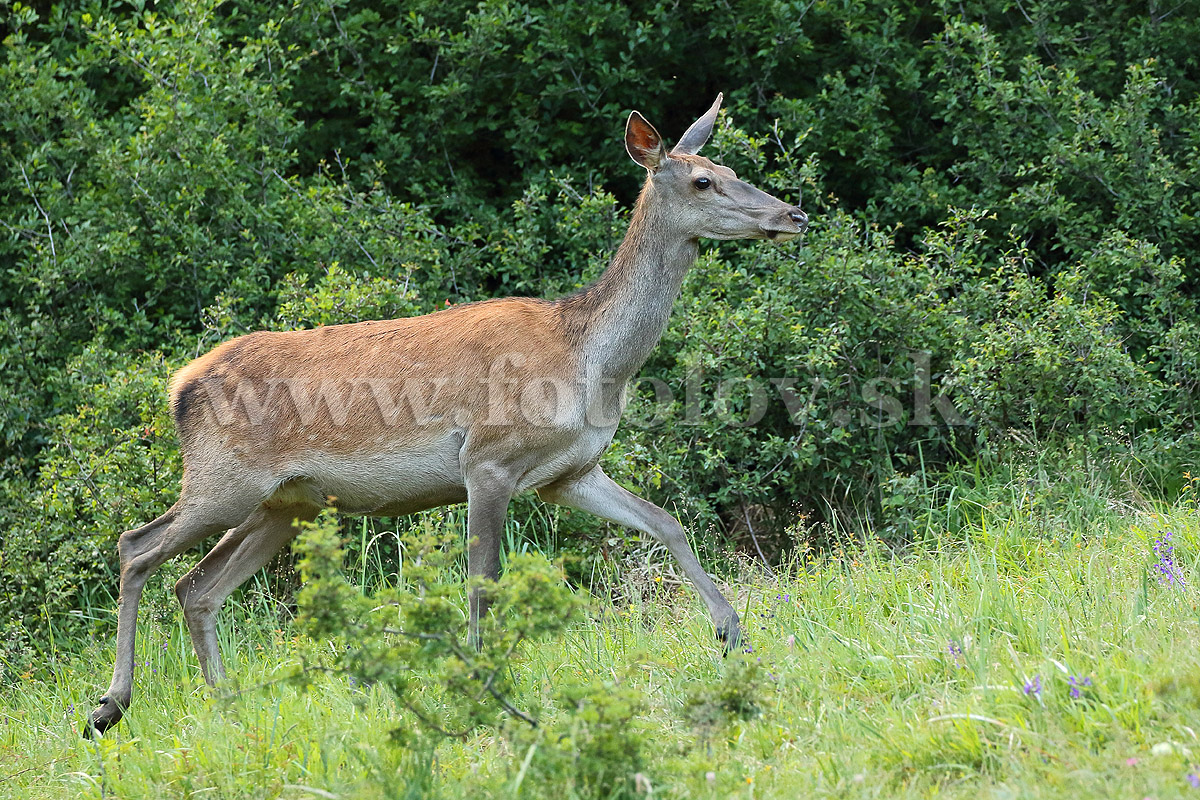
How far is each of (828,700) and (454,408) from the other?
2281 millimetres

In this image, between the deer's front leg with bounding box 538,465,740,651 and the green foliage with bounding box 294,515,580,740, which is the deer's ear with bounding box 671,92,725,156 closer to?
the deer's front leg with bounding box 538,465,740,651

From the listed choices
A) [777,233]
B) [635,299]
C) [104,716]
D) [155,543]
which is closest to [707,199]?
[777,233]

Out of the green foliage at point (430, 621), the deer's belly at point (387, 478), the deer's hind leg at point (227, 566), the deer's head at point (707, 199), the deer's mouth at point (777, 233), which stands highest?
the deer's head at point (707, 199)

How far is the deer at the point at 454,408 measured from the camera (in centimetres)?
583

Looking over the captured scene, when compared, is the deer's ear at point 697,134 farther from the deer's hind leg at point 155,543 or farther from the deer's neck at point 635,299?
the deer's hind leg at point 155,543

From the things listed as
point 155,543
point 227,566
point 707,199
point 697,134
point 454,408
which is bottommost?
point 227,566

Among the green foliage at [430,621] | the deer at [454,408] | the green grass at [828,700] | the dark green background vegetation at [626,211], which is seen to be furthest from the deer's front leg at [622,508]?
the green foliage at [430,621]

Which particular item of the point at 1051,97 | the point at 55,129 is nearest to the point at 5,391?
the point at 55,129

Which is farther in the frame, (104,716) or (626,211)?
(626,211)

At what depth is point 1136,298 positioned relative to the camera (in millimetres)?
8547

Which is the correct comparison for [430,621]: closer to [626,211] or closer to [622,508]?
[622,508]

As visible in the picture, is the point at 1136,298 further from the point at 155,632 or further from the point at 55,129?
the point at 55,129

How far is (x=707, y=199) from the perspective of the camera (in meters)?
6.13

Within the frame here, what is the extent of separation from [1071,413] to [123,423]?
551 cm
